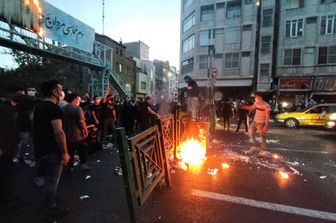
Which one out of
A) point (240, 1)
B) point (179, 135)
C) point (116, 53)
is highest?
point (240, 1)

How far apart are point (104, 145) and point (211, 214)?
5.80 metres

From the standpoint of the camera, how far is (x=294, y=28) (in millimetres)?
27141

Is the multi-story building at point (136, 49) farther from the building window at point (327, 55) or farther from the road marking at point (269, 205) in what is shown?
the road marking at point (269, 205)

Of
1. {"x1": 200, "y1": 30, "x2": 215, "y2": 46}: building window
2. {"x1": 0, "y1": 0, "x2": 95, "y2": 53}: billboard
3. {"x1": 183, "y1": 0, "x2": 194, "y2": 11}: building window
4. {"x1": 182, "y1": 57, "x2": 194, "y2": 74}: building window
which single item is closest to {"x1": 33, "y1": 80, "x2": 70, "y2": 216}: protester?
{"x1": 0, "y1": 0, "x2": 95, "y2": 53}: billboard

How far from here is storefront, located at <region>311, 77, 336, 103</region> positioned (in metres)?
25.1

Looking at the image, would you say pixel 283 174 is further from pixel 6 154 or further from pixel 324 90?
pixel 324 90

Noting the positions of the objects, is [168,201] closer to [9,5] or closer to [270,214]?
[270,214]

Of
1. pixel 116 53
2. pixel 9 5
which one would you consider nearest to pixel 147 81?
pixel 116 53

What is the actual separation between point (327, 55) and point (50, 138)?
31369 mm

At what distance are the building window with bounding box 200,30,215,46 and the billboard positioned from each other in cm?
2094

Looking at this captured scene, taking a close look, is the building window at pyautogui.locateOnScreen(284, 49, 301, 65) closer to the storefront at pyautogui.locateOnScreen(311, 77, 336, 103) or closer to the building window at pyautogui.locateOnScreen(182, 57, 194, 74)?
the storefront at pyautogui.locateOnScreen(311, 77, 336, 103)

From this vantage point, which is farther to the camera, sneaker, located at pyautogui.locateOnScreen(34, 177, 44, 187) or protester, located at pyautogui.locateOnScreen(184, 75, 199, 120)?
protester, located at pyautogui.locateOnScreen(184, 75, 199, 120)

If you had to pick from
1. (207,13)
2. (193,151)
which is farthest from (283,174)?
(207,13)

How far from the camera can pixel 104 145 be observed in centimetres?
837
